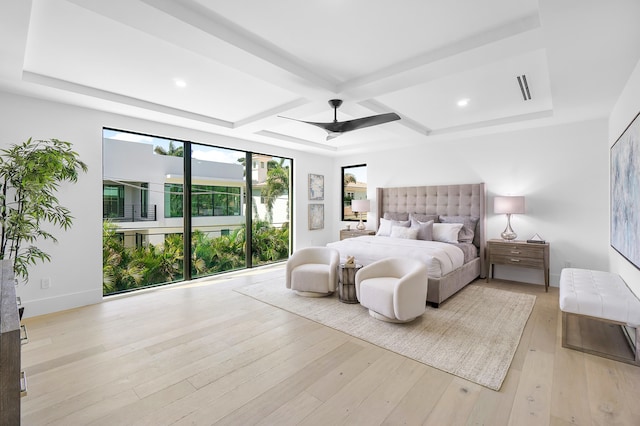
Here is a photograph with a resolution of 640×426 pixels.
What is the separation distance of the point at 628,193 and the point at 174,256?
5.73 metres

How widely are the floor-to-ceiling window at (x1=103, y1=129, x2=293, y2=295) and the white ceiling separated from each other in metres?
0.85

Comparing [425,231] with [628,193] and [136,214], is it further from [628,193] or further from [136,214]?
[136,214]

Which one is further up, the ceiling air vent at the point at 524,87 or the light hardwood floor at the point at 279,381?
the ceiling air vent at the point at 524,87

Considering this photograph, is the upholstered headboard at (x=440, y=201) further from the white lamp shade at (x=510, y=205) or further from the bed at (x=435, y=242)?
the white lamp shade at (x=510, y=205)

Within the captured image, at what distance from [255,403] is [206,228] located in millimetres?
3823

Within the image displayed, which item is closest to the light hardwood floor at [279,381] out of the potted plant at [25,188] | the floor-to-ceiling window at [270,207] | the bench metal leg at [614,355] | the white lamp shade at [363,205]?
the bench metal leg at [614,355]

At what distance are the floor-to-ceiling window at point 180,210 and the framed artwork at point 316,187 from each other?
0.86 m

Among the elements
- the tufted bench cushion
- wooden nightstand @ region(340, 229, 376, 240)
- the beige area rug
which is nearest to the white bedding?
the beige area rug

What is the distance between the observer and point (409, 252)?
414cm

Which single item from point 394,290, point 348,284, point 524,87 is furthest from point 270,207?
point 524,87

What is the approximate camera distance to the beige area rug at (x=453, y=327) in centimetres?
248

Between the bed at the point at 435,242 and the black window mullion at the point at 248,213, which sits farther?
the black window mullion at the point at 248,213

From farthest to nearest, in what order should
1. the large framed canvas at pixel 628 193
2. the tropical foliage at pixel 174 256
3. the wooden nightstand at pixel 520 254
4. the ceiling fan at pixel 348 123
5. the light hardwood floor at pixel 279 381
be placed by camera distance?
the wooden nightstand at pixel 520 254, the tropical foliage at pixel 174 256, the ceiling fan at pixel 348 123, the large framed canvas at pixel 628 193, the light hardwood floor at pixel 279 381

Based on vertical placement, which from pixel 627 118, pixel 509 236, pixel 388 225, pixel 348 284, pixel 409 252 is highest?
pixel 627 118
